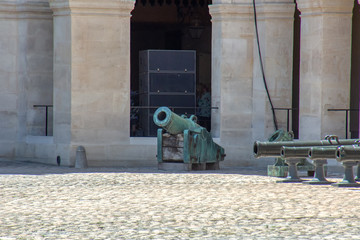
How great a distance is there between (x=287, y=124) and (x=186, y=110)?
7.79 ft

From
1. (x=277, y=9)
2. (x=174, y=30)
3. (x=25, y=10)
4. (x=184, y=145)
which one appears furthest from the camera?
(x=174, y=30)

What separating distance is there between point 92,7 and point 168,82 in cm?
Result: 248

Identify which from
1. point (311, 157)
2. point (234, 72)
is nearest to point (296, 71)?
point (234, 72)

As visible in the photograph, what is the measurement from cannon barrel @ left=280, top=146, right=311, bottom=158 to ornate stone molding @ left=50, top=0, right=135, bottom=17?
216 inches

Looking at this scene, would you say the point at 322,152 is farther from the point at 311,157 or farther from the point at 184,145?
the point at 184,145

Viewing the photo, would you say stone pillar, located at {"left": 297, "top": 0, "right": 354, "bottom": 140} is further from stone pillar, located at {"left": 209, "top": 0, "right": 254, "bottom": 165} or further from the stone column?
the stone column

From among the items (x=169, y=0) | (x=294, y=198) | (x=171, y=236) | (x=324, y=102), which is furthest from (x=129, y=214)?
(x=169, y=0)

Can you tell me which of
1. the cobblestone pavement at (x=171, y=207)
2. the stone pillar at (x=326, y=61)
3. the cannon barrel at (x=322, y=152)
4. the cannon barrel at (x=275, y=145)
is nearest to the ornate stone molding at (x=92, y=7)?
the stone pillar at (x=326, y=61)

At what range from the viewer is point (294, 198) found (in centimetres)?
1185

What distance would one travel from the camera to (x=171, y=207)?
10914mm

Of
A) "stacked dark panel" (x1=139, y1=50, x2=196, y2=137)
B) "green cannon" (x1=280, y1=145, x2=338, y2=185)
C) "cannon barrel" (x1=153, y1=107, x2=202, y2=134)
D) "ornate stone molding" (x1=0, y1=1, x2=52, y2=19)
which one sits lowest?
"green cannon" (x1=280, y1=145, x2=338, y2=185)

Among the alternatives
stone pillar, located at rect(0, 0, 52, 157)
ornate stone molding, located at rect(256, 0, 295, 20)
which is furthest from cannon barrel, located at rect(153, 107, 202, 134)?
stone pillar, located at rect(0, 0, 52, 157)

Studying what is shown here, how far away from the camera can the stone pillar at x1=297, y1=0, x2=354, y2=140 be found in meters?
17.1

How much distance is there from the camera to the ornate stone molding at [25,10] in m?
19.4
